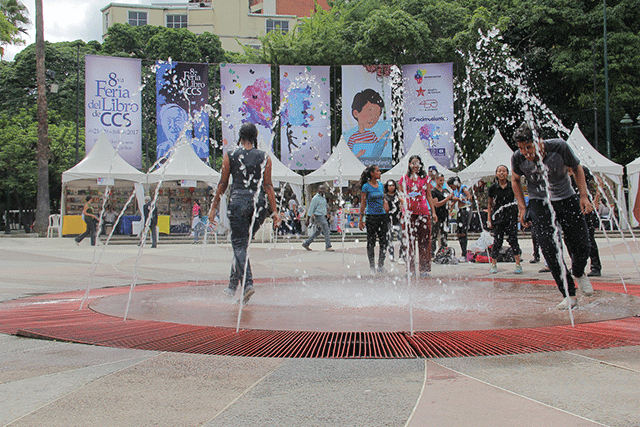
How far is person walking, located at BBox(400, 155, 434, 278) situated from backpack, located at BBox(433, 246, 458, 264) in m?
2.71

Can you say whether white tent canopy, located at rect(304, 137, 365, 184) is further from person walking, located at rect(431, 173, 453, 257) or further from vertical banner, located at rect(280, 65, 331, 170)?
person walking, located at rect(431, 173, 453, 257)

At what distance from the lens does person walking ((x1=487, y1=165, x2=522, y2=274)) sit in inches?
342

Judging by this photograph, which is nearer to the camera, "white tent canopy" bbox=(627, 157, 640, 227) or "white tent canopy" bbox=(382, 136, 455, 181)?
"white tent canopy" bbox=(627, 157, 640, 227)

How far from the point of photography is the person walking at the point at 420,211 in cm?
822

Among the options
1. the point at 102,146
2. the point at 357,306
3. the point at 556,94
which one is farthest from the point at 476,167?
the point at 357,306

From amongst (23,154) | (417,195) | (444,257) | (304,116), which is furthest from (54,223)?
(417,195)

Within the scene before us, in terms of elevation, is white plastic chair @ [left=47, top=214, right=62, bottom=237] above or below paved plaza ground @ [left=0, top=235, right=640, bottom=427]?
above

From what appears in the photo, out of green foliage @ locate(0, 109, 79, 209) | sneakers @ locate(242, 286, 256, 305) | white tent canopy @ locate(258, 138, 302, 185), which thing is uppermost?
green foliage @ locate(0, 109, 79, 209)

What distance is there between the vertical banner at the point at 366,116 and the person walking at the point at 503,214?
17.2 meters

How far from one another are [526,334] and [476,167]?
1960 cm

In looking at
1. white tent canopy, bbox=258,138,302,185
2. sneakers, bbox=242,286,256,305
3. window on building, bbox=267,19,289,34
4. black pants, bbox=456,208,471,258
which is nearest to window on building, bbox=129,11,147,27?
window on building, bbox=267,19,289,34

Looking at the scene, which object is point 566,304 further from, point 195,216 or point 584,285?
point 195,216

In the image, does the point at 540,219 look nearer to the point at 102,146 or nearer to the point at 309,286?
the point at 309,286

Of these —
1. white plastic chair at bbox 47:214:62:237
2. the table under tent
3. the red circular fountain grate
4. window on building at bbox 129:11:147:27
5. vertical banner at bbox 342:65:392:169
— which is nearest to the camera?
the red circular fountain grate
